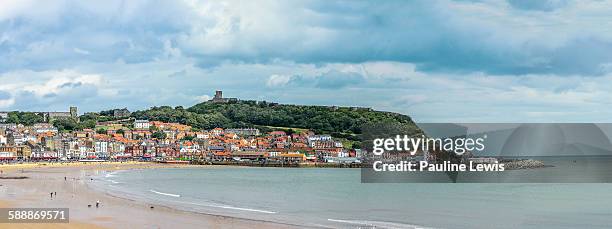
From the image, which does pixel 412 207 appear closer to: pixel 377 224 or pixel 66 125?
pixel 377 224

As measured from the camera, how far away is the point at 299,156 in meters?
127

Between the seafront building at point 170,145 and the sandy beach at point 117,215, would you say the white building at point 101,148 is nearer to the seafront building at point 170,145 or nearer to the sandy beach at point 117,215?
the seafront building at point 170,145

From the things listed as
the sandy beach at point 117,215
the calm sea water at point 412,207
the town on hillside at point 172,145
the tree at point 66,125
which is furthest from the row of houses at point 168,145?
the sandy beach at point 117,215

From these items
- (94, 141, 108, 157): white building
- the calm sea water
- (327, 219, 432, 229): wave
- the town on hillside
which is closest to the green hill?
the town on hillside

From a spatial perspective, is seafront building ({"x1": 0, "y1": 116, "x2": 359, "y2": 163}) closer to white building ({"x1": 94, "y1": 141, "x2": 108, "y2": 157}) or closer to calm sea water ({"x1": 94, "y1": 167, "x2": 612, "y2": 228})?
white building ({"x1": 94, "y1": 141, "x2": 108, "y2": 157})

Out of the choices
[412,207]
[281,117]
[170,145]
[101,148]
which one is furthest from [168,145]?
[412,207]

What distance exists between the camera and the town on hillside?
130 meters

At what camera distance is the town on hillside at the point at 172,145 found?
13050 centimetres

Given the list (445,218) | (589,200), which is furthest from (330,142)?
(445,218)

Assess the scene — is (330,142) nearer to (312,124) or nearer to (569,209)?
(312,124)

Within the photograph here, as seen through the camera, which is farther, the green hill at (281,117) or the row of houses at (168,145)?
the green hill at (281,117)

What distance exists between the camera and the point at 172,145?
15312cm

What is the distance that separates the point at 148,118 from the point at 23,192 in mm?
162061

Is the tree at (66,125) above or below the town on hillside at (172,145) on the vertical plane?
above
